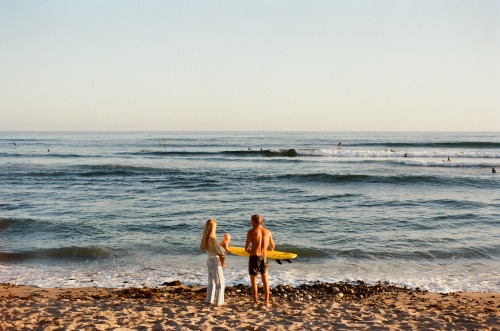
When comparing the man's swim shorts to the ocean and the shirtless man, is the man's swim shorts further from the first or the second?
the ocean

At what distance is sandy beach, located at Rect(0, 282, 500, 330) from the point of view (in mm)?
6969

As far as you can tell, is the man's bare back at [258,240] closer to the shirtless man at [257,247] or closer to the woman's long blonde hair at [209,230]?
the shirtless man at [257,247]

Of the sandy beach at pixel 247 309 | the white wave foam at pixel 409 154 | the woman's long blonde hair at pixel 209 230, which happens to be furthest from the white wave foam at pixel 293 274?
the white wave foam at pixel 409 154

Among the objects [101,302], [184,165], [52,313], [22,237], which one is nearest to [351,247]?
[101,302]

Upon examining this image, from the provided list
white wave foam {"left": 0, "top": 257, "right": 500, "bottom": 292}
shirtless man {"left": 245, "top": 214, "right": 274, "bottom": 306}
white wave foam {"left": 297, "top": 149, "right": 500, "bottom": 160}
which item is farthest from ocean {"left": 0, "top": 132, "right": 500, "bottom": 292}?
white wave foam {"left": 297, "top": 149, "right": 500, "bottom": 160}

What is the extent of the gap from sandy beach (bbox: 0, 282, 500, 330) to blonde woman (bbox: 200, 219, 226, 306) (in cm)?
24

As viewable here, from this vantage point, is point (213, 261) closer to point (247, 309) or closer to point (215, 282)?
point (215, 282)

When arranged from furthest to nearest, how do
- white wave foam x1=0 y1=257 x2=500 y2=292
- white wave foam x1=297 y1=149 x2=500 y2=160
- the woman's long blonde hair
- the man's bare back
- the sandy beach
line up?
1. white wave foam x1=297 y1=149 x2=500 y2=160
2. white wave foam x1=0 y1=257 x2=500 y2=292
3. the man's bare back
4. the woman's long blonde hair
5. the sandy beach

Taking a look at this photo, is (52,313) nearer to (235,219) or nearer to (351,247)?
(351,247)

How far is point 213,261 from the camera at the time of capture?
26.3 ft

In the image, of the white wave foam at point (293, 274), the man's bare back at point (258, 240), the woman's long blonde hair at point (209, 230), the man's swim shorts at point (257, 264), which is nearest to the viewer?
the woman's long blonde hair at point (209, 230)

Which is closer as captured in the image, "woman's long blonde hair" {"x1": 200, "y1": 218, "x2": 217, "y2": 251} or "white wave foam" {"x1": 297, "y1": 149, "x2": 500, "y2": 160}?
"woman's long blonde hair" {"x1": 200, "y1": 218, "x2": 217, "y2": 251}

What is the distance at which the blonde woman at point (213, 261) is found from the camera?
786cm

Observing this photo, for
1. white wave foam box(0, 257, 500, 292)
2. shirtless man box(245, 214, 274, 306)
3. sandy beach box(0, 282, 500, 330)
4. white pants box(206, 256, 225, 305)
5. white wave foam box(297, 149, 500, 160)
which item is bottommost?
white wave foam box(0, 257, 500, 292)
